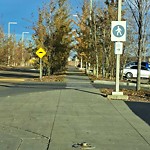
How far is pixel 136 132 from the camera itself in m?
9.20

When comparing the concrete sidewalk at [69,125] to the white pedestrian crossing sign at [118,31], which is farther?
the white pedestrian crossing sign at [118,31]

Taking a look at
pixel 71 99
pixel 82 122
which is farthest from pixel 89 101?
pixel 82 122

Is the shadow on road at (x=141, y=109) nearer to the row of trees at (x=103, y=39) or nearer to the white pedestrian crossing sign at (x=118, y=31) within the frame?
the white pedestrian crossing sign at (x=118, y=31)

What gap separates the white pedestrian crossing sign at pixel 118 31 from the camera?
1631 cm

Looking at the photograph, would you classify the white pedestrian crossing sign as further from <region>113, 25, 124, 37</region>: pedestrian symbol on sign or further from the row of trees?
the row of trees

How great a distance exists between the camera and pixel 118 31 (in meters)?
16.4

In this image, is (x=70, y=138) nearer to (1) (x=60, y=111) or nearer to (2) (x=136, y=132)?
(2) (x=136, y=132)

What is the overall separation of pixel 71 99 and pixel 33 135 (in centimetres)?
668

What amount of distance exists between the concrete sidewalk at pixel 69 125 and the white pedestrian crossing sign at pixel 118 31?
2791mm

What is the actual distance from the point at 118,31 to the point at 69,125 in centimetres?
737

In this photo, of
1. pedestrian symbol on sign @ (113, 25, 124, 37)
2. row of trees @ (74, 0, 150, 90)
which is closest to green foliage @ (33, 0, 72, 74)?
row of trees @ (74, 0, 150, 90)

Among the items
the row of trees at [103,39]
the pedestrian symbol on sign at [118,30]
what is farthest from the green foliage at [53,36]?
the pedestrian symbol on sign at [118,30]

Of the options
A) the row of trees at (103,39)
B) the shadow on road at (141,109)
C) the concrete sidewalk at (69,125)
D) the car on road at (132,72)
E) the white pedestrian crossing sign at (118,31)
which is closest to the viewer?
the concrete sidewalk at (69,125)

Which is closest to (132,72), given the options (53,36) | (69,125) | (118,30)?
(53,36)
